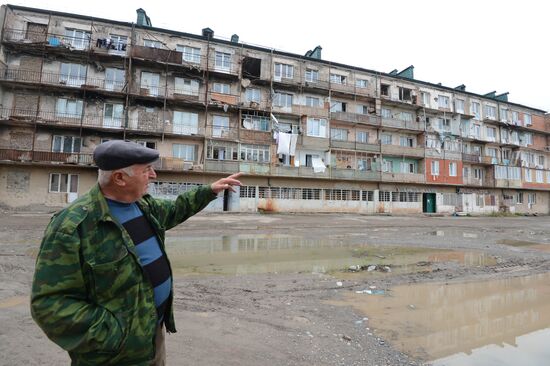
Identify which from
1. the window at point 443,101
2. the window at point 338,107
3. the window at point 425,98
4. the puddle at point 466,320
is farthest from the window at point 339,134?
the puddle at point 466,320

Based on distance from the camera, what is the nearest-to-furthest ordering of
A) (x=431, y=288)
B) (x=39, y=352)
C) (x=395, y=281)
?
(x=39, y=352) → (x=431, y=288) → (x=395, y=281)

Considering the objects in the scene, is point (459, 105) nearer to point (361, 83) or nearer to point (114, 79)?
point (361, 83)

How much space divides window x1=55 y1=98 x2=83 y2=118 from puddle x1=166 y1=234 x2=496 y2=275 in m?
21.2

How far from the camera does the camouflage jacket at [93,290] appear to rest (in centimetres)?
151

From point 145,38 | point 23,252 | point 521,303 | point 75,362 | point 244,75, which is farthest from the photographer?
point 244,75

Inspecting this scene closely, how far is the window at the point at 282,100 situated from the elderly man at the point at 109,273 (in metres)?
33.3

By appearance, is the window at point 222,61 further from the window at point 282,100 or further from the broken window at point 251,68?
the window at point 282,100

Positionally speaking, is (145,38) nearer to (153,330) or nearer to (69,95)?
(69,95)

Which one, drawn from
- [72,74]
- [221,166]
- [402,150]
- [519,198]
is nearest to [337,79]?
[402,150]

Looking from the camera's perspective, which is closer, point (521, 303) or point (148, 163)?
point (148, 163)

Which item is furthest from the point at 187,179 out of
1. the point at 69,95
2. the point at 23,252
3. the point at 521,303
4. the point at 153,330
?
the point at 153,330

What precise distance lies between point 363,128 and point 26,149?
1301 inches

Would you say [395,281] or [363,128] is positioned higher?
[363,128]

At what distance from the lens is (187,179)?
2967 cm
